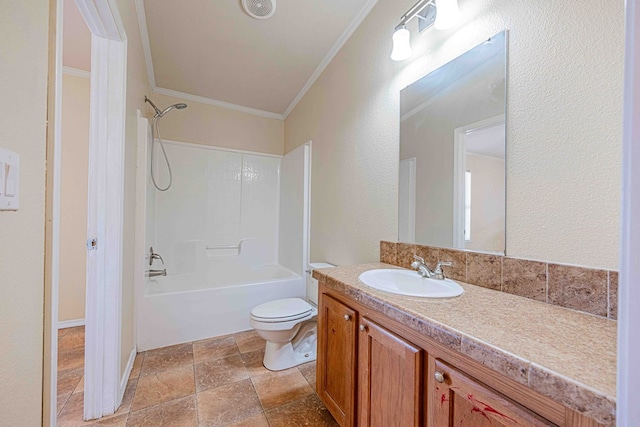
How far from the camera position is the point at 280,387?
1665 mm

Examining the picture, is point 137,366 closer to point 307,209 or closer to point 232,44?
point 307,209

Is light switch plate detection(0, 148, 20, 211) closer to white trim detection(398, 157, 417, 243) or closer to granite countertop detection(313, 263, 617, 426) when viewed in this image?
granite countertop detection(313, 263, 617, 426)

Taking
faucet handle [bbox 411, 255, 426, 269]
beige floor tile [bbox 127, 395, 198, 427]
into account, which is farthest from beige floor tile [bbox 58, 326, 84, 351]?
faucet handle [bbox 411, 255, 426, 269]

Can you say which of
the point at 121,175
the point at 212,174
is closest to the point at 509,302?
the point at 121,175

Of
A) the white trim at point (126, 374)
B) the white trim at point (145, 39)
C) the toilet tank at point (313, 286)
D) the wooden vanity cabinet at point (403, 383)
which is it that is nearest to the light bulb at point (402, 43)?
the wooden vanity cabinet at point (403, 383)

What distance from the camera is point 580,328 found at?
716mm

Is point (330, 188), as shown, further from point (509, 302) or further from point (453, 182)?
point (509, 302)

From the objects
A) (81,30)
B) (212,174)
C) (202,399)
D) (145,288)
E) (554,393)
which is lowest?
(202,399)

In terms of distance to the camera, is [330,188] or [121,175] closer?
[121,175]

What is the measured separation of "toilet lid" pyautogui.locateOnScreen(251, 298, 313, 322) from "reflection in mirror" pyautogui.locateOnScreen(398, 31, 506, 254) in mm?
935

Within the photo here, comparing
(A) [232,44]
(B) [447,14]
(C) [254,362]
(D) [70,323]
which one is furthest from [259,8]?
(D) [70,323]

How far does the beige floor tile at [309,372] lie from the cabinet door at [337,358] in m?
0.39

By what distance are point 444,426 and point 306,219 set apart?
215 cm

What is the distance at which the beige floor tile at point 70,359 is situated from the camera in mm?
1827
